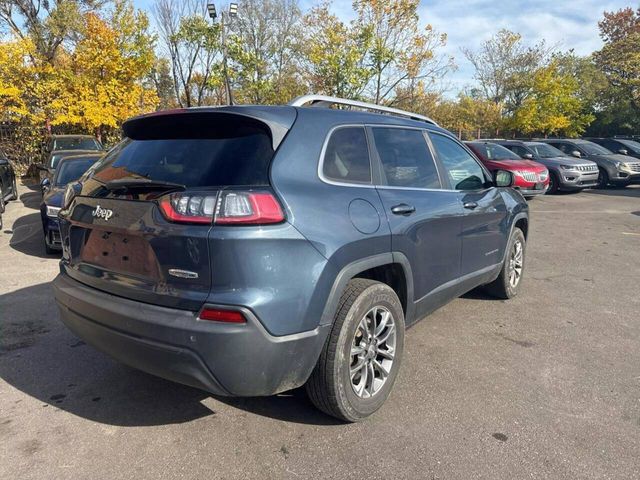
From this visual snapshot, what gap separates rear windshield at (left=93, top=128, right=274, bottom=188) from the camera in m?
2.39

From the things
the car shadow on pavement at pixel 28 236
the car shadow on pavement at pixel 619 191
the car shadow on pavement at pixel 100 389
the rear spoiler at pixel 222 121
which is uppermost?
the rear spoiler at pixel 222 121

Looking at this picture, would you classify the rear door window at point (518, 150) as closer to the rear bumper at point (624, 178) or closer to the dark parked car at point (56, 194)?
the rear bumper at point (624, 178)

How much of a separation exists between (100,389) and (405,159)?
263 centimetres

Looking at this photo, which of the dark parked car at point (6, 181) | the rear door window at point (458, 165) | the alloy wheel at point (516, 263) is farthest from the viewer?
the dark parked car at point (6, 181)

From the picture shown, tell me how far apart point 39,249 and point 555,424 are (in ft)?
24.2

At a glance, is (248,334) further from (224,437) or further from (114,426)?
(114,426)

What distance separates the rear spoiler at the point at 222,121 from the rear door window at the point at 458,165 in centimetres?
167

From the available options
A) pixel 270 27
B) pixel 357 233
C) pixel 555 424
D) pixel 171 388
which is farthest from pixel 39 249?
pixel 270 27

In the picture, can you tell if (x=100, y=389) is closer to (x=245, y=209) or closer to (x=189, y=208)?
(x=189, y=208)

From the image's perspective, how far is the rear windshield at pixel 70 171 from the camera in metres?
8.23

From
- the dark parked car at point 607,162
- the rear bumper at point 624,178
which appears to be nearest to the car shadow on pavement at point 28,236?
the dark parked car at point 607,162

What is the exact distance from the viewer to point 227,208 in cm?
227

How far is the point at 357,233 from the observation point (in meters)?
2.69

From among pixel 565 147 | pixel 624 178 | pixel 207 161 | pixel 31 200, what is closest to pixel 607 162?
pixel 624 178
